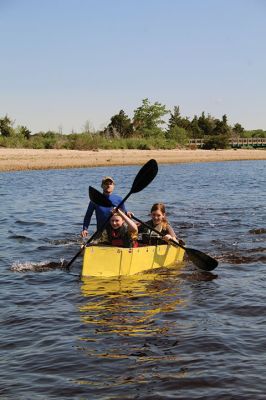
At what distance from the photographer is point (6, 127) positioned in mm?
47438

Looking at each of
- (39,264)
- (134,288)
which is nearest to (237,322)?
(134,288)

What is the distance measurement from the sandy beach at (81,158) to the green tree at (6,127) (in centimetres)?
753

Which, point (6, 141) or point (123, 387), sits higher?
point (6, 141)

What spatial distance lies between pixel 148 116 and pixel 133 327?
2704 inches

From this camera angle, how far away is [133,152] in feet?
149

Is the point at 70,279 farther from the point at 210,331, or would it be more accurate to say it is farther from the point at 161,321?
the point at 210,331

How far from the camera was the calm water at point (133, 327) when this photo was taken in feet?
15.0

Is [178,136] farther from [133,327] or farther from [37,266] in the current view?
[133,327]

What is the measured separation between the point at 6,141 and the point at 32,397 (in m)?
38.1

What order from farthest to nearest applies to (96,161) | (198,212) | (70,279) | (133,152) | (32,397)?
(133,152) < (96,161) < (198,212) < (70,279) < (32,397)

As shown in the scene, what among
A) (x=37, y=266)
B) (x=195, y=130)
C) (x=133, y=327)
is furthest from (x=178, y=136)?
(x=133, y=327)

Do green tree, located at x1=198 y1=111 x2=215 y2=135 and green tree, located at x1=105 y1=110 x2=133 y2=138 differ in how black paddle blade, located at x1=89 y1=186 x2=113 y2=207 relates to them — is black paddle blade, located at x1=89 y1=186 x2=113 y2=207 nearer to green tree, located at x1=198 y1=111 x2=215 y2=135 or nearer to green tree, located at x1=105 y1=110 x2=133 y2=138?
green tree, located at x1=105 y1=110 x2=133 y2=138

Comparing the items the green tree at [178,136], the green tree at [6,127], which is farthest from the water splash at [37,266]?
the green tree at [178,136]

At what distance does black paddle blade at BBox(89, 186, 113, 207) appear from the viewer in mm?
8484
